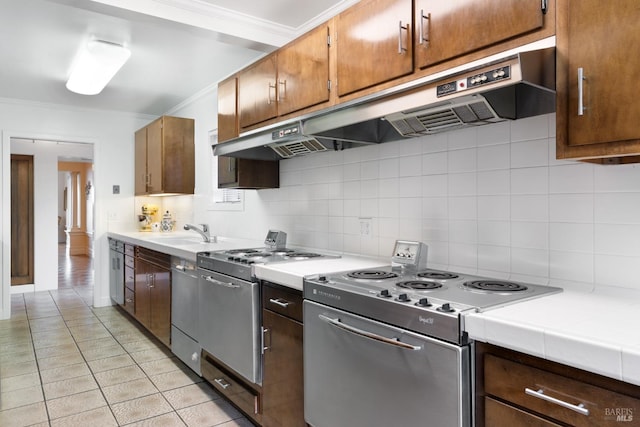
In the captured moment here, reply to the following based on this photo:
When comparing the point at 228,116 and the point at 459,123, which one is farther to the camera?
the point at 228,116

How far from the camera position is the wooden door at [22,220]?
636 centimetres

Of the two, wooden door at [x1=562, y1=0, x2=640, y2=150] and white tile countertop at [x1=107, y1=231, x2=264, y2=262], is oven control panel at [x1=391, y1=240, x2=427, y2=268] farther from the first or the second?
white tile countertop at [x1=107, y1=231, x2=264, y2=262]

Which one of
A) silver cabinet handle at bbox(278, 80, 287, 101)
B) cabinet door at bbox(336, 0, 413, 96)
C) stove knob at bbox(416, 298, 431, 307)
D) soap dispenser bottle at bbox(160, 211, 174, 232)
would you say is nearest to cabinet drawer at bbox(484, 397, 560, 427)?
stove knob at bbox(416, 298, 431, 307)

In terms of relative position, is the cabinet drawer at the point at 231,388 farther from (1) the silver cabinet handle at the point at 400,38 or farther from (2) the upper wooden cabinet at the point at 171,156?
(2) the upper wooden cabinet at the point at 171,156

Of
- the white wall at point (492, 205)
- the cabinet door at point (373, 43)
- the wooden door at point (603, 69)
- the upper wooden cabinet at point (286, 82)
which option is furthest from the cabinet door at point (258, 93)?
the wooden door at point (603, 69)

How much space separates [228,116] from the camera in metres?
3.12

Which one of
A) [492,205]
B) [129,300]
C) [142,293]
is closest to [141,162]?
[129,300]

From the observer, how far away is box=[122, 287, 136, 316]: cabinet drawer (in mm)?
4340

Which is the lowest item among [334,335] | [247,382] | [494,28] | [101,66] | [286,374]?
Result: [247,382]

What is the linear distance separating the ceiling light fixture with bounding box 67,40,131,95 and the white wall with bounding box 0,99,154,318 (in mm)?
1469

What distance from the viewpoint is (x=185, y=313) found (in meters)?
3.06

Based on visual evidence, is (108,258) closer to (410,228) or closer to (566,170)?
(410,228)

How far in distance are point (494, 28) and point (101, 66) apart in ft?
10.4

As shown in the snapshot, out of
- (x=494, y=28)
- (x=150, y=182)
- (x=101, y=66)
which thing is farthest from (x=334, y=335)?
(x=150, y=182)
